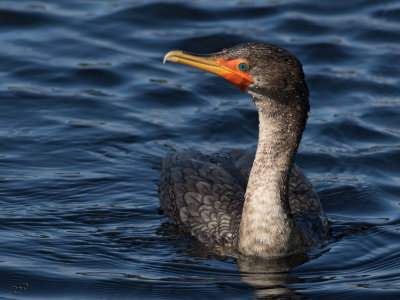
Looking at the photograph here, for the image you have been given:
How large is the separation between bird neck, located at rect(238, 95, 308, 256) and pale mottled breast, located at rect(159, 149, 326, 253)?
33 centimetres

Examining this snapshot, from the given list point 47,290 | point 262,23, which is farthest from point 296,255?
point 262,23

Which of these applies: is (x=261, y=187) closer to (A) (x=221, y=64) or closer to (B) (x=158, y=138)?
(A) (x=221, y=64)

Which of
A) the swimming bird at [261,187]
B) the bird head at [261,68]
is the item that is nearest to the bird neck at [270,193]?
the swimming bird at [261,187]

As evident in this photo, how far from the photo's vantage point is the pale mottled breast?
28.1ft

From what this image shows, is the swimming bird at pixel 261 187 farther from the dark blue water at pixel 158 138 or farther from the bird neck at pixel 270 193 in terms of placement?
the dark blue water at pixel 158 138

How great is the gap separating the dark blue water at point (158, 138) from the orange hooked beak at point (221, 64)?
1.71 m

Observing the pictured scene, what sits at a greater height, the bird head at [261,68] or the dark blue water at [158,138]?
the bird head at [261,68]

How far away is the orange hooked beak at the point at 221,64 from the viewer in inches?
310

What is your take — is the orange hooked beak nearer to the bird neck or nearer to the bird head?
the bird head

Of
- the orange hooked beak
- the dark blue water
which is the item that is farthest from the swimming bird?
the dark blue water

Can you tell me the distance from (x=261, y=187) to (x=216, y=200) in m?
0.83

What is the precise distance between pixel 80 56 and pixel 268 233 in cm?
661

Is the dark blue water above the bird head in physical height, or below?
below

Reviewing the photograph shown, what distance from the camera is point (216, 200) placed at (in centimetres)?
879
